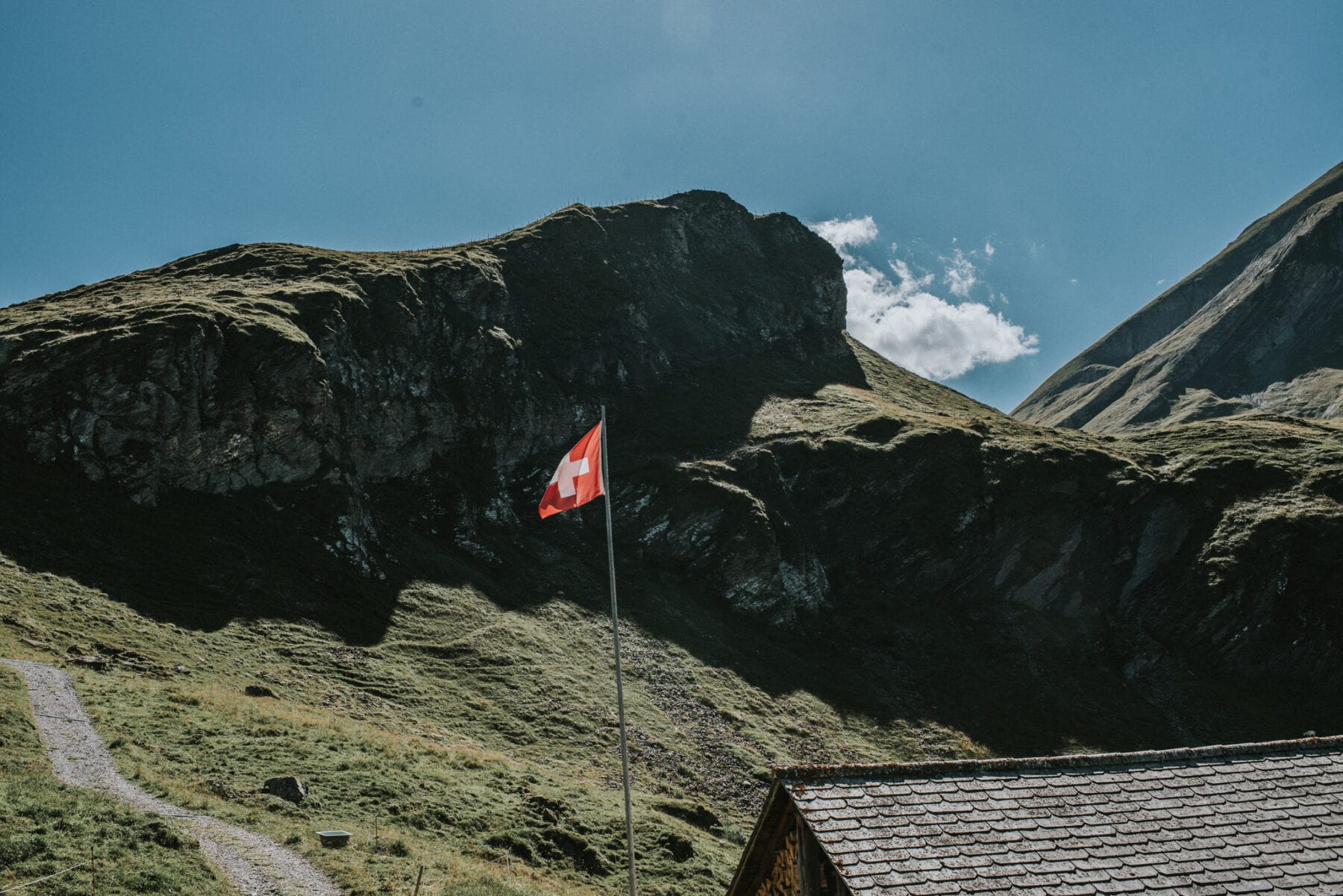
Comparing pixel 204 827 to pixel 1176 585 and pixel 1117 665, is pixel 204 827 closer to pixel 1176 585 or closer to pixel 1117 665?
pixel 1117 665

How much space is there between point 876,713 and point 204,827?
1983 inches

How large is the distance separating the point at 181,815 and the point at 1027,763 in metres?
20.2

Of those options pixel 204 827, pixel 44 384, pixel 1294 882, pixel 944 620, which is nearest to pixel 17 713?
pixel 204 827

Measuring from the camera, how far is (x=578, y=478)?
17953 mm

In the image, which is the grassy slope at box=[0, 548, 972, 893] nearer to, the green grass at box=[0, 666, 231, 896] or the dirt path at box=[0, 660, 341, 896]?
the dirt path at box=[0, 660, 341, 896]

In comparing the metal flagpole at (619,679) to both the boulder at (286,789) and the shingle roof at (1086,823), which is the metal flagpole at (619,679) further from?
the boulder at (286,789)

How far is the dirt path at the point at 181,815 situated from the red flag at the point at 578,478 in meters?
9.92

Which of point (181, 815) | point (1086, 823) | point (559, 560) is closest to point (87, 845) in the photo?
point (181, 815)

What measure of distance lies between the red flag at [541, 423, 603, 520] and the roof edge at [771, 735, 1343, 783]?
31.8 feet

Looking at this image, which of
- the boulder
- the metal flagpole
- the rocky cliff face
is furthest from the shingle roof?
the rocky cliff face

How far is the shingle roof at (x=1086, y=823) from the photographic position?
25.6ft

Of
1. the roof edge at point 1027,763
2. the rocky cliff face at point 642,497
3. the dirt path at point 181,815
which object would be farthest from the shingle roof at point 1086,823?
the rocky cliff face at point 642,497

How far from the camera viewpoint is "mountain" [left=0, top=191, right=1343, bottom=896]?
1257 inches

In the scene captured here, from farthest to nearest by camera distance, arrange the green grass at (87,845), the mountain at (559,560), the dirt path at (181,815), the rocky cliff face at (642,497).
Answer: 1. the rocky cliff face at (642,497)
2. the mountain at (559,560)
3. the dirt path at (181,815)
4. the green grass at (87,845)
